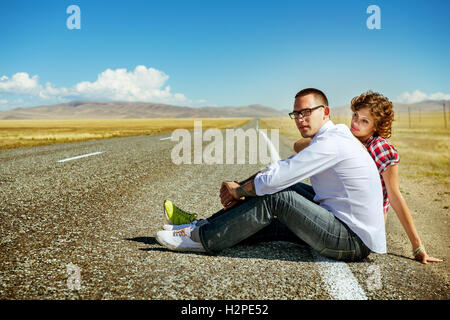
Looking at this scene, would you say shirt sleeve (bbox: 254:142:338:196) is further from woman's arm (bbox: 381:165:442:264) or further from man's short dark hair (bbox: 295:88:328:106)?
woman's arm (bbox: 381:165:442:264)

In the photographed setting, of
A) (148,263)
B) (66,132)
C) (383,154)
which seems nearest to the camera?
(148,263)

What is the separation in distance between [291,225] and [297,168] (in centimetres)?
52

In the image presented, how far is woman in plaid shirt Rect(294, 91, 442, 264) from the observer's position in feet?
9.27

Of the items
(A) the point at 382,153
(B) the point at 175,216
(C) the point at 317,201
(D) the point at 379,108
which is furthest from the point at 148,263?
(D) the point at 379,108

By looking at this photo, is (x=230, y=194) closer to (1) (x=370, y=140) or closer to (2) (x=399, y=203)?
(1) (x=370, y=140)

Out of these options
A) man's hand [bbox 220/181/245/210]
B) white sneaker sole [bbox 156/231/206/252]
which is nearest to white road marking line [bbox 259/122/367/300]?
man's hand [bbox 220/181/245/210]

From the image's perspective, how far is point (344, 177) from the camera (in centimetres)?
246

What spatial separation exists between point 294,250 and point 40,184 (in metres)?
4.56

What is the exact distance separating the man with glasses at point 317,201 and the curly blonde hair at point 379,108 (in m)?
0.39

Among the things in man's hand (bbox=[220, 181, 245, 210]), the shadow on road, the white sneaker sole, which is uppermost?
man's hand (bbox=[220, 181, 245, 210])

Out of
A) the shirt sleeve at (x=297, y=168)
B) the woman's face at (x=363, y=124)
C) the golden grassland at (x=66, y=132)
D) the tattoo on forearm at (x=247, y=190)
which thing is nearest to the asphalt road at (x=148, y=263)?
the tattoo on forearm at (x=247, y=190)

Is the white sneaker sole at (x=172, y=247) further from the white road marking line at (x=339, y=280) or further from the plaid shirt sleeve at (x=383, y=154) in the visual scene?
the plaid shirt sleeve at (x=383, y=154)

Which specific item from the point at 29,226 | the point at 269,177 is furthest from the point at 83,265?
the point at 269,177
